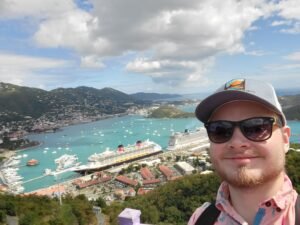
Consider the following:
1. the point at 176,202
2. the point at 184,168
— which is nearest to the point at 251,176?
the point at 176,202

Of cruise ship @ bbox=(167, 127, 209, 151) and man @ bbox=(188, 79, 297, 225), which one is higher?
man @ bbox=(188, 79, 297, 225)

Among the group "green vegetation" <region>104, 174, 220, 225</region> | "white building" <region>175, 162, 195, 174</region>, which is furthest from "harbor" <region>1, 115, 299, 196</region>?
"green vegetation" <region>104, 174, 220, 225</region>

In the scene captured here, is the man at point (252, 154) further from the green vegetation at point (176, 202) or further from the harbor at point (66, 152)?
the harbor at point (66, 152)

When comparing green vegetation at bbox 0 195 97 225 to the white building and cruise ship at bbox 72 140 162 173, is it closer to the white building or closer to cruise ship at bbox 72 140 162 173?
the white building

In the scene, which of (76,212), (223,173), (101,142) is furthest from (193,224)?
(101,142)

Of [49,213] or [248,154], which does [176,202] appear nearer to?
[49,213]
